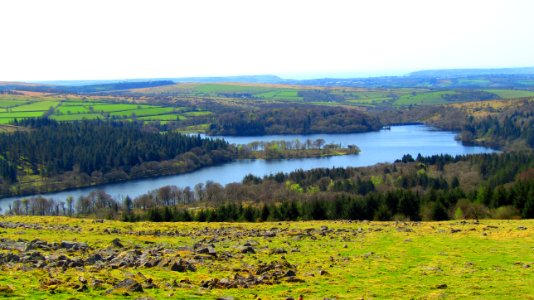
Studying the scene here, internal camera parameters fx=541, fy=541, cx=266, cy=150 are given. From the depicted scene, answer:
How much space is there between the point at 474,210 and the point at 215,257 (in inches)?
1273

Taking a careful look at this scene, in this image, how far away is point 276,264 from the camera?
21.3 metres

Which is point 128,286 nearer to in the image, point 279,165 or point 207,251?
point 207,251

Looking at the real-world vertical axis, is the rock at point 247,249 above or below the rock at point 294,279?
below

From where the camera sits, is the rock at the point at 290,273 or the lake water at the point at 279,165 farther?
the lake water at the point at 279,165

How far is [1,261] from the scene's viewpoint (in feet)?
63.7

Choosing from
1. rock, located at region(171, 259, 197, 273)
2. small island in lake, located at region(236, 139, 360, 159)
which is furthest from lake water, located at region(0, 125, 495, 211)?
rock, located at region(171, 259, 197, 273)

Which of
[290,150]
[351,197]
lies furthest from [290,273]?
[290,150]

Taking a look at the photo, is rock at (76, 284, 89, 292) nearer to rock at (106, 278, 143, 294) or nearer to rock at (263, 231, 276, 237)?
rock at (106, 278, 143, 294)

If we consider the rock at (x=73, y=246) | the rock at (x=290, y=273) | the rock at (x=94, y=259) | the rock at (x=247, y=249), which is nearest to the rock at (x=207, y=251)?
the rock at (x=247, y=249)

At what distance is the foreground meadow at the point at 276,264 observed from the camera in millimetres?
16672

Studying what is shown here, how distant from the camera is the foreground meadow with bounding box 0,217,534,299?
54.7ft

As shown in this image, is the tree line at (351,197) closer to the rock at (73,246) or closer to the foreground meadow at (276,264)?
the foreground meadow at (276,264)

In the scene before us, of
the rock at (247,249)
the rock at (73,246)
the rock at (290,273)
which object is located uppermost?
the rock at (290,273)

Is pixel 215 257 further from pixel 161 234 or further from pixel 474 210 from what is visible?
pixel 474 210
